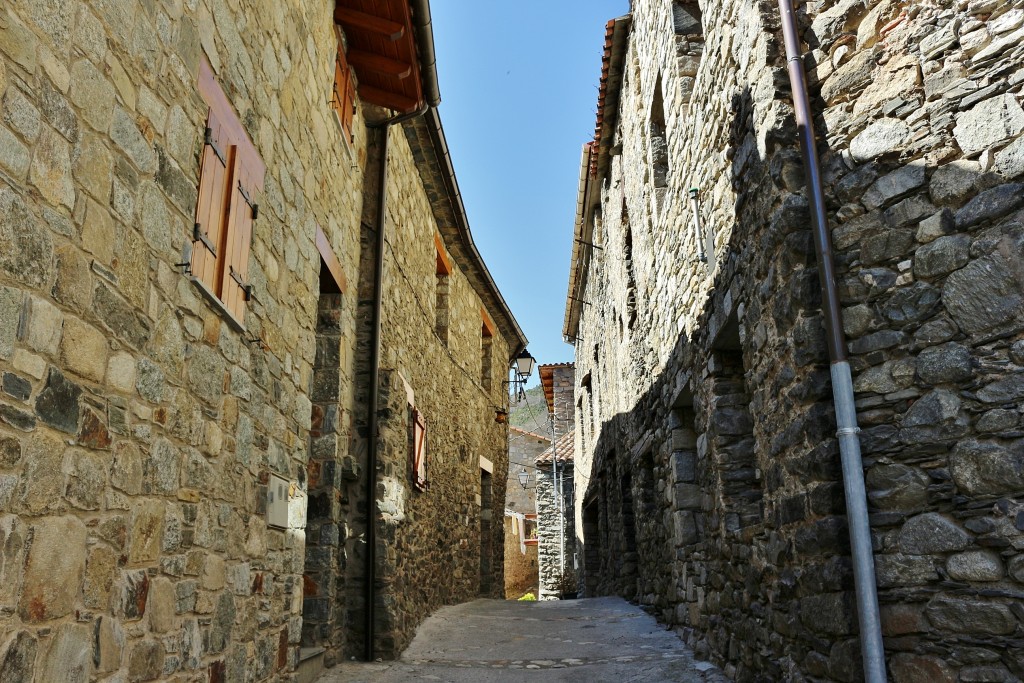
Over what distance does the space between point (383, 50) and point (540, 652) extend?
489 centimetres

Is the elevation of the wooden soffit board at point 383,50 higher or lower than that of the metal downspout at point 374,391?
higher

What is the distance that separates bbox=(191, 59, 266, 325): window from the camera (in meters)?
3.25

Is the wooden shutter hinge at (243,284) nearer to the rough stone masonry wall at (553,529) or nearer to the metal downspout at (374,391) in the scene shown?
the metal downspout at (374,391)

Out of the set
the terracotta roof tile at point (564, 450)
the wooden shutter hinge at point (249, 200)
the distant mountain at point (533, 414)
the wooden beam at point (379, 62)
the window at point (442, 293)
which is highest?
the distant mountain at point (533, 414)

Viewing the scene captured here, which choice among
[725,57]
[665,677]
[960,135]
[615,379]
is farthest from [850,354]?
[615,379]

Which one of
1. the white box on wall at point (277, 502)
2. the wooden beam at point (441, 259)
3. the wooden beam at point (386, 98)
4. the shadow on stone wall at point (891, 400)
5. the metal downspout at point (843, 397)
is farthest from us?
the wooden beam at point (441, 259)

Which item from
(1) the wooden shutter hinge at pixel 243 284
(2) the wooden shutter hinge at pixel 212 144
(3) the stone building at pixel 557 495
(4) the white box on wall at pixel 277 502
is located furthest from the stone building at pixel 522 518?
(2) the wooden shutter hinge at pixel 212 144

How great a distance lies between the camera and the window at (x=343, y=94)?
227 inches

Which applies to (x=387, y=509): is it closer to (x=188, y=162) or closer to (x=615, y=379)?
(x=188, y=162)

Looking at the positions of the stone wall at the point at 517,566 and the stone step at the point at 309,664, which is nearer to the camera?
the stone step at the point at 309,664

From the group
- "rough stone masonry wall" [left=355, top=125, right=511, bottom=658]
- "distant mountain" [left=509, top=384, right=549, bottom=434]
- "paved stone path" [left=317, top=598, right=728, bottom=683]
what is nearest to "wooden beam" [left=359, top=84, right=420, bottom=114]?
"rough stone masonry wall" [left=355, top=125, right=511, bottom=658]

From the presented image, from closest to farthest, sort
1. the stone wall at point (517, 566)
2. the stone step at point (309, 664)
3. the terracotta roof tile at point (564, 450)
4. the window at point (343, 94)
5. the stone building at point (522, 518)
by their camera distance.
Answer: the stone step at point (309, 664) → the window at point (343, 94) → the terracotta roof tile at point (564, 450) → the stone wall at point (517, 566) → the stone building at point (522, 518)

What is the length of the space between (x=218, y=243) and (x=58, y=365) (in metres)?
1.36

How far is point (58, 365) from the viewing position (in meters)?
2.17
